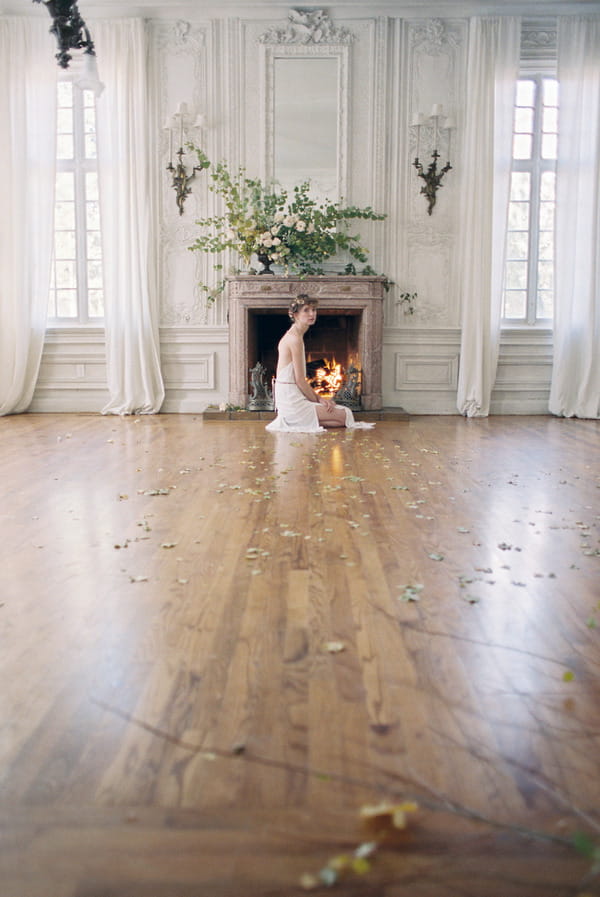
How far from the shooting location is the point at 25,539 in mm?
3074

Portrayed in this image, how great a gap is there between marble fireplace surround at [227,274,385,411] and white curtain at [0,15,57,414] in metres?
2.04

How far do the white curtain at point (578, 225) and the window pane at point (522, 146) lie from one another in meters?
0.37

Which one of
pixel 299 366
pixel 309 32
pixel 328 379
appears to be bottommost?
pixel 328 379

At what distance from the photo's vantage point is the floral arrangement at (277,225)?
725 centimetres

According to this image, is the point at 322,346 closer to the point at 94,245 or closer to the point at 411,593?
the point at 94,245

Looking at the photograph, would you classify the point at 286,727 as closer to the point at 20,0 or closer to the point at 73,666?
the point at 73,666

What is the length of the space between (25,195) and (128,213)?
3.50 feet

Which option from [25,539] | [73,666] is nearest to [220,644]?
[73,666]

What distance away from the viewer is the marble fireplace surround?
730 centimetres

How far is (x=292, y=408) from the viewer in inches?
255

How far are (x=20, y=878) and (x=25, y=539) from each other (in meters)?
2.05

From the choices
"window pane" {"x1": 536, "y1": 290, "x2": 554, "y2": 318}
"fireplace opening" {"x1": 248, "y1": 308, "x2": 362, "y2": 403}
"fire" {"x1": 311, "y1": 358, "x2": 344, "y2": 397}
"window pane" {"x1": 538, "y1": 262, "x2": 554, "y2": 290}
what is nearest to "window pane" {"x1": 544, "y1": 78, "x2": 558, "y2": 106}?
"window pane" {"x1": 538, "y1": 262, "x2": 554, "y2": 290}

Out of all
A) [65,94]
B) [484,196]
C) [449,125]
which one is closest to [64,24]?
[65,94]

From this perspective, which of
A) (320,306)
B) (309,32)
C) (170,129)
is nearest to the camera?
(320,306)
